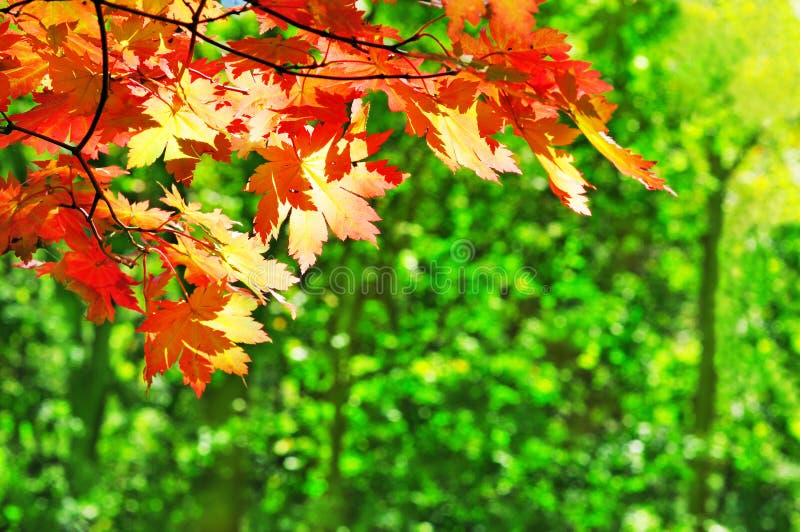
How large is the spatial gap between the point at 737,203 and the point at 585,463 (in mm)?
6877

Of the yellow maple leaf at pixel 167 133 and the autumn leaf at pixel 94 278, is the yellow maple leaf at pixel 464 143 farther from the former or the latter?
the autumn leaf at pixel 94 278

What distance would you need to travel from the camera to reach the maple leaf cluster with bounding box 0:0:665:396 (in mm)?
990

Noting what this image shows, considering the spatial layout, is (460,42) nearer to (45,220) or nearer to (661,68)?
(45,220)

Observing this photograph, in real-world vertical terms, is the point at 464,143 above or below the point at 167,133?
above

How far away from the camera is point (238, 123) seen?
3.96ft

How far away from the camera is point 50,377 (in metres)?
11.9

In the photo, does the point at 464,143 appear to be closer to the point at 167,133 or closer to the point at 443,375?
the point at 167,133

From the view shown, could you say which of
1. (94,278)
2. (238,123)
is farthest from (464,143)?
(94,278)

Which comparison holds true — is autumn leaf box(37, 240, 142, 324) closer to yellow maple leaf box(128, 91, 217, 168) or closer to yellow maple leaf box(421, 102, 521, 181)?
yellow maple leaf box(128, 91, 217, 168)

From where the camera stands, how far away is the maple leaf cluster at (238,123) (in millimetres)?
990

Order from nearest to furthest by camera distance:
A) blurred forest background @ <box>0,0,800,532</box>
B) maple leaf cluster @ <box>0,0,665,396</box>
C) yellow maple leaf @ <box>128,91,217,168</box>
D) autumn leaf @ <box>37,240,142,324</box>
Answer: maple leaf cluster @ <box>0,0,665,396</box>
yellow maple leaf @ <box>128,91,217,168</box>
autumn leaf @ <box>37,240,142,324</box>
blurred forest background @ <box>0,0,800,532</box>

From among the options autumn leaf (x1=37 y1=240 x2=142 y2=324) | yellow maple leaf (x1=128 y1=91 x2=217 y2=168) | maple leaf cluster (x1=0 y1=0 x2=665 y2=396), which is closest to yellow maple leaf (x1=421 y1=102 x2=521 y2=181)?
maple leaf cluster (x1=0 y1=0 x2=665 y2=396)

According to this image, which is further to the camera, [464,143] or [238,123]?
[238,123]

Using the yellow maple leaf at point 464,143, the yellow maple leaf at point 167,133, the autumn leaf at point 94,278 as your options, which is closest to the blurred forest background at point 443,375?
the autumn leaf at point 94,278
